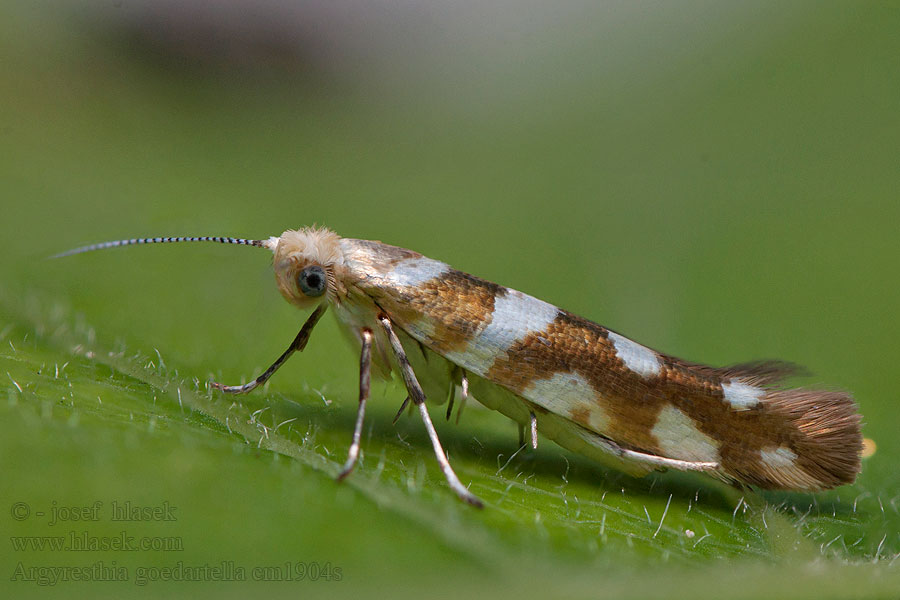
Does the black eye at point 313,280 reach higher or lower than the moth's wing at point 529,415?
higher

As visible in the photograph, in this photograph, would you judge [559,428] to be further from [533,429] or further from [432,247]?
[432,247]

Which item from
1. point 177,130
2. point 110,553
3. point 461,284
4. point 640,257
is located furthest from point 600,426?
point 177,130

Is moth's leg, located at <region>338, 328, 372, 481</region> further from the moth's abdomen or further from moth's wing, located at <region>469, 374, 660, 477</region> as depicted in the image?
moth's wing, located at <region>469, 374, 660, 477</region>

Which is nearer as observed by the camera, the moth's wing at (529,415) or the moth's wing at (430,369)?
the moth's wing at (529,415)
